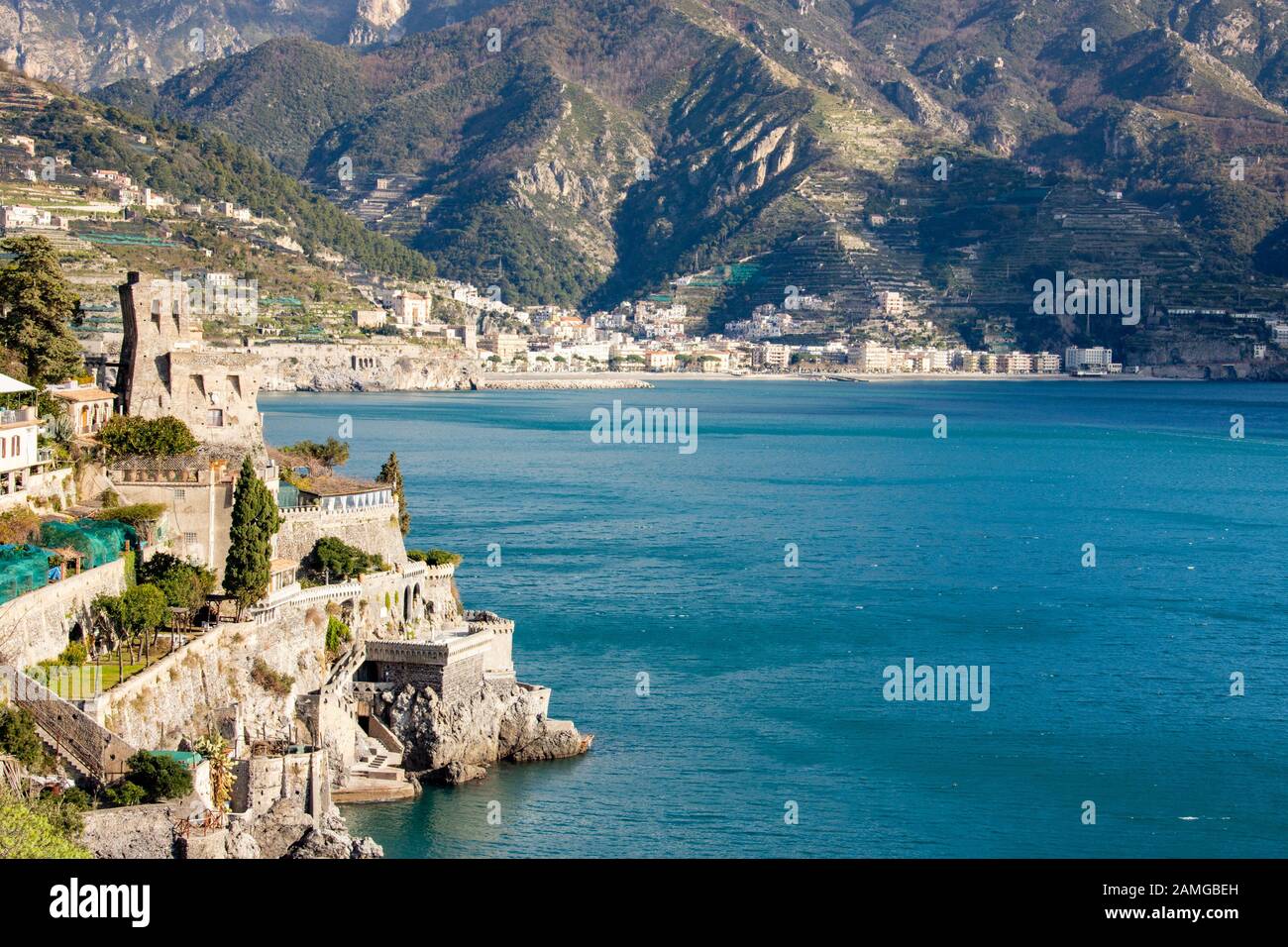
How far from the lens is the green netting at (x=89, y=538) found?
79.5 ft

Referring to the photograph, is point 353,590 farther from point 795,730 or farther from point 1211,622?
point 1211,622

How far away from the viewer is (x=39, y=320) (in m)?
33.5

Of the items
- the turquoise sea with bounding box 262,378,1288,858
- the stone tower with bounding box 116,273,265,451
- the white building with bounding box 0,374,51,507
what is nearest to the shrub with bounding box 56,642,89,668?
the white building with bounding box 0,374,51,507

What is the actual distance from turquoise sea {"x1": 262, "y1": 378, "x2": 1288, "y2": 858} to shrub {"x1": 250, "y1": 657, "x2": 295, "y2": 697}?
6.70 ft

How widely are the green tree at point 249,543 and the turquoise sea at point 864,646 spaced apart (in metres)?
3.64

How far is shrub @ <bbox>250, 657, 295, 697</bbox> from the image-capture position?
25250mm

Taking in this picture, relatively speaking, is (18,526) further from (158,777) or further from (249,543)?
(158,777)

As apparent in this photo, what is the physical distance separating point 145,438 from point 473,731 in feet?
23.4

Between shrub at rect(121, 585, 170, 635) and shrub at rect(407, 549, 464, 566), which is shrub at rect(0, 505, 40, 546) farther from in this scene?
shrub at rect(407, 549, 464, 566)

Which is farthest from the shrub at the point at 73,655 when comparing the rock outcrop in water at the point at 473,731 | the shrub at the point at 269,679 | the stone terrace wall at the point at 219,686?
the rock outcrop in water at the point at 473,731

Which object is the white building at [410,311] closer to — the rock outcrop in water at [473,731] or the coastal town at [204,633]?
the coastal town at [204,633]
